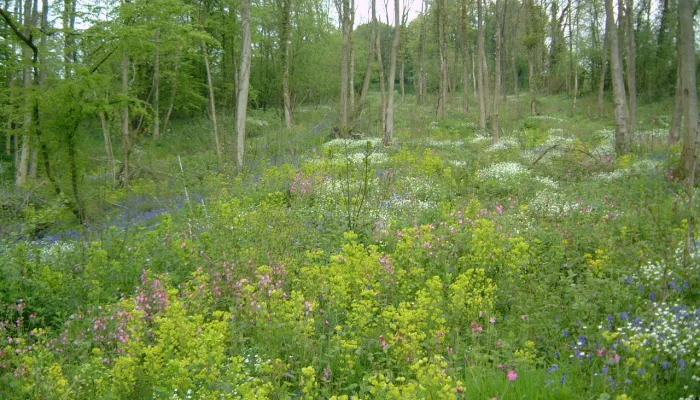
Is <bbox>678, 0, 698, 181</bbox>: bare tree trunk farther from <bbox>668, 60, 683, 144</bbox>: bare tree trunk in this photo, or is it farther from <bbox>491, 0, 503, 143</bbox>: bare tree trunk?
<bbox>491, 0, 503, 143</bbox>: bare tree trunk

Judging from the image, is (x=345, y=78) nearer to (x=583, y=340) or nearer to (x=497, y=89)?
(x=497, y=89)

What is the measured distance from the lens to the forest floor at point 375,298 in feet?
11.0

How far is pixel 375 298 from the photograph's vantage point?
4.96 metres

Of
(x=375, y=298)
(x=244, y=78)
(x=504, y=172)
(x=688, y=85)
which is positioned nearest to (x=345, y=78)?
(x=244, y=78)

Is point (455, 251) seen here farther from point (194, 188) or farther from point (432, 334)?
point (194, 188)

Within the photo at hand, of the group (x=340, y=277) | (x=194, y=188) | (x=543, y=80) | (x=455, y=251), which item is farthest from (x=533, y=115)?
(x=340, y=277)

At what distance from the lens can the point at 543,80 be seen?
43.6m

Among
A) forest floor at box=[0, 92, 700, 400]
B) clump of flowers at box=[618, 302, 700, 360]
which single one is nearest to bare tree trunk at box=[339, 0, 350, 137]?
forest floor at box=[0, 92, 700, 400]

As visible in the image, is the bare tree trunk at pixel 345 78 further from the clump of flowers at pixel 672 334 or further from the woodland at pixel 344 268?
the clump of flowers at pixel 672 334

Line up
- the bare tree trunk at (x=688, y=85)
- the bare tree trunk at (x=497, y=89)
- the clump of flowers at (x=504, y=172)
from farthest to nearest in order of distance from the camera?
1. the bare tree trunk at (x=497, y=89)
2. the clump of flowers at (x=504, y=172)
3. the bare tree trunk at (x=688, y=85)

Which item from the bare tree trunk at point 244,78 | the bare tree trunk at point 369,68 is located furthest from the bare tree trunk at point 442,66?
the bare tree trunk at point 244,78

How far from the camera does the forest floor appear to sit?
3365 mm

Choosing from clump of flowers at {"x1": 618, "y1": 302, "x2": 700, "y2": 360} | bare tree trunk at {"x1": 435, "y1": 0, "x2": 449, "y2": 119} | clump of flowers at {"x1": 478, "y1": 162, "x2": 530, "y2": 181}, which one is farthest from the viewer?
bare tree trunk at {"x1": 435, "y1": 0, "x2": 449, "y2": 119}

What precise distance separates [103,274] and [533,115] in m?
27.3
